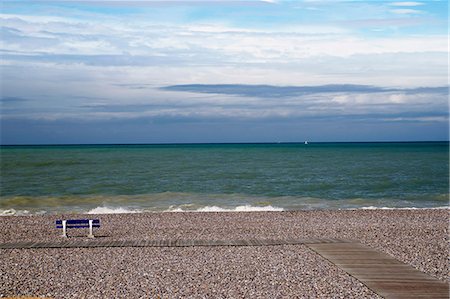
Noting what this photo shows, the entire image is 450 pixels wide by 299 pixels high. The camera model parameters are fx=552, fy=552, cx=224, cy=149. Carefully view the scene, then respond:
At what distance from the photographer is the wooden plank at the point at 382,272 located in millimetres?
10289

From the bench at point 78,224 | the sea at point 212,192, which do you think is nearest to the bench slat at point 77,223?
the bench at point 78,224

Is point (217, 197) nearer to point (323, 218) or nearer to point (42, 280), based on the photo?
point (323, 218)

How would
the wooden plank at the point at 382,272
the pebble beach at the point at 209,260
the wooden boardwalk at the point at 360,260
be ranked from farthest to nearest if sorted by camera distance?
the pebble beach at the point at 209,260 → the wooden boardwalk at the point at 360,260 → the wooden plank at the point at 382,272

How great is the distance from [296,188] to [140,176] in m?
16.5

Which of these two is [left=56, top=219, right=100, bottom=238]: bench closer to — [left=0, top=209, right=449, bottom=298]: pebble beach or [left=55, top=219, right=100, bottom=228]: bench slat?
[left=55, top=219, right=100, bottom=228]: bench slat

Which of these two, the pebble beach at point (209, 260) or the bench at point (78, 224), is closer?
the pebble beach at point (209, 260)

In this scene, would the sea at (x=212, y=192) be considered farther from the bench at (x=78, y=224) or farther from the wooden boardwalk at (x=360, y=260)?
the wooden boardwalk at (x=360, y=260)

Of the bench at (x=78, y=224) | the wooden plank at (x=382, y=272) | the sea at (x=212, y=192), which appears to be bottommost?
the sea at (x=212, y=192)

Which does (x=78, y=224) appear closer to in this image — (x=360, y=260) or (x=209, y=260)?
(x=209, y=260)

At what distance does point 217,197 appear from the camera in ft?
109

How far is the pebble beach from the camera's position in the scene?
10.6 metres

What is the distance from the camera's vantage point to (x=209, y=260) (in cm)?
1305

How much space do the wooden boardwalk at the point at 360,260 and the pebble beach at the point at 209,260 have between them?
0.99ft

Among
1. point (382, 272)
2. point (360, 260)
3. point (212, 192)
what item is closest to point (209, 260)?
point (360, 260)
